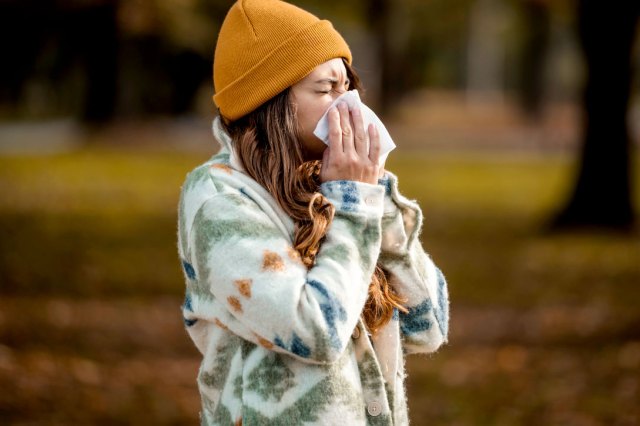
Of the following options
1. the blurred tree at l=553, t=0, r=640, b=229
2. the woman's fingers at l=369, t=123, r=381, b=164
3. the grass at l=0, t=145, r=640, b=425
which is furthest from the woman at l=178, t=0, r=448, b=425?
the blurred tree at l=553, t=0, r=640, b=229

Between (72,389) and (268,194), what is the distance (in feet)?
15.5

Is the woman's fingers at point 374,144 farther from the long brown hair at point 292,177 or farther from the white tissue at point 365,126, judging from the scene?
the long brown hair at point 292,177

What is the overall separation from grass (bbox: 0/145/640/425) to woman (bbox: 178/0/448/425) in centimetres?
394

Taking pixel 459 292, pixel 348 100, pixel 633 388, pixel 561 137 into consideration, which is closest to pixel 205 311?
pixel 348 100

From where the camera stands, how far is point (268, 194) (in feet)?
7.68

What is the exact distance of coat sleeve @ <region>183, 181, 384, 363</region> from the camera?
214 centimetres

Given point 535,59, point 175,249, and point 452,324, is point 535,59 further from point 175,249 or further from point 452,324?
point 452,324

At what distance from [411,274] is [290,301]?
0.41 metres

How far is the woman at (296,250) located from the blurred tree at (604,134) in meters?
11.9

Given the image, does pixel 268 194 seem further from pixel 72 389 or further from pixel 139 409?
pixel 72 389

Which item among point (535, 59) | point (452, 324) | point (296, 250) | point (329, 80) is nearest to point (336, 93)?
point (329, 80)

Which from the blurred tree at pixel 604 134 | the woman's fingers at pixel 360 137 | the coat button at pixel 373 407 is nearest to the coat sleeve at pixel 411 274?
the woman's fingers at pixel 360 137

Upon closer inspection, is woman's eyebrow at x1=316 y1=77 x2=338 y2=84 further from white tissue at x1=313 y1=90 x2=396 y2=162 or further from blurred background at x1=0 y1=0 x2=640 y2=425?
blurred background at x1=0 y1=0 x2=640 y2=425

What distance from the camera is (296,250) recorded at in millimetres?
2262
